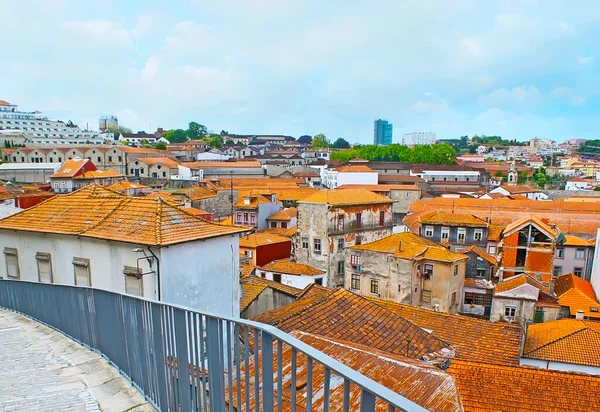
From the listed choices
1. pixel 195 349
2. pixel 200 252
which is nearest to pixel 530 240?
pixel 200 252

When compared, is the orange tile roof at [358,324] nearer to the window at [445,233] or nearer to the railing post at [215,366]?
the railing post at [215,366]

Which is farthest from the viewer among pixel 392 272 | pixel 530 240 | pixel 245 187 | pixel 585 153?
pixel 585 153

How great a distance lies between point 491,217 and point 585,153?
484 ft

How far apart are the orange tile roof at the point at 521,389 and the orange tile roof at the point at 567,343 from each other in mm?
7240

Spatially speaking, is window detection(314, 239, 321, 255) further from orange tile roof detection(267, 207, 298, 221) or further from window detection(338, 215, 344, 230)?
orange tile roof detection(267, 207, 298, 221)

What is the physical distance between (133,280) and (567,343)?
16240 mm

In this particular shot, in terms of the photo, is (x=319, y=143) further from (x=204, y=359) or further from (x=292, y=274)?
(x=204, y=359)

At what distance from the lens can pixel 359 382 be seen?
1699 mm

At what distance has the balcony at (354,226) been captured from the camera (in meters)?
30.5

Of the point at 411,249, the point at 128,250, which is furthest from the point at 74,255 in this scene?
the point at 411,249

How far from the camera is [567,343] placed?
16422mm

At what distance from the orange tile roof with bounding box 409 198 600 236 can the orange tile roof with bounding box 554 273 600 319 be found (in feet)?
36.2

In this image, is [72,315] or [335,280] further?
[335,280]

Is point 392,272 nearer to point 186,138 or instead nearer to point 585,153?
point 186,138
